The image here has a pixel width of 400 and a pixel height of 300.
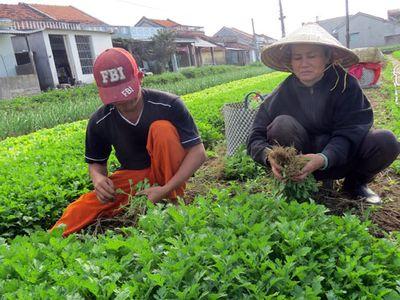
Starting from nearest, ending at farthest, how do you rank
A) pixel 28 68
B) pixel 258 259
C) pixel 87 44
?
pixel 258 259, pixel 28 68, pixel 87 44

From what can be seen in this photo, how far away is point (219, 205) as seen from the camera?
227 cm

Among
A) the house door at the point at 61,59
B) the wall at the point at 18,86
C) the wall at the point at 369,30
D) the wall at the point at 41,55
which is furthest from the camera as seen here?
the wall at the point at 369,30

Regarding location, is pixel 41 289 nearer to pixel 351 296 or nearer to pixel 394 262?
pixel 351 296

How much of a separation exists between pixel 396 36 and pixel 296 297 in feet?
218

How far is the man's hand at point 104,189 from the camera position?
2.88 metres

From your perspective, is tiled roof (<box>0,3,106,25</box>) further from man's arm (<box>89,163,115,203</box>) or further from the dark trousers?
the dark trousers

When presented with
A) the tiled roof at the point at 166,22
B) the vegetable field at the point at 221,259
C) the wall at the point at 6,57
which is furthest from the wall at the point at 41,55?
the tiled roof at the point at 166,22

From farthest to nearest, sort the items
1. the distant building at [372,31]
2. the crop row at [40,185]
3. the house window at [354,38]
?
the house window at [354,38] < the distant building at [372,31] < the crop row at [40,185]

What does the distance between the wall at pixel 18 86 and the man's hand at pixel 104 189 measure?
16.6 metres

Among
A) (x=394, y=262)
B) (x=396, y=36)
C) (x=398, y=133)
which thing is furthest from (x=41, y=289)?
(x=396, y=36)

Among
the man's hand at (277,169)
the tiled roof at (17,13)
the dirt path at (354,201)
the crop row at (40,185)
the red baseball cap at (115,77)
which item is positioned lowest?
the dirt path at (354,201)

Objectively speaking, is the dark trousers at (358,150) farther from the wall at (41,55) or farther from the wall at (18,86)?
the wall at (41,55)

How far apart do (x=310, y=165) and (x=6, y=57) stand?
21.1 meters

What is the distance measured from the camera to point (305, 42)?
107 inches
